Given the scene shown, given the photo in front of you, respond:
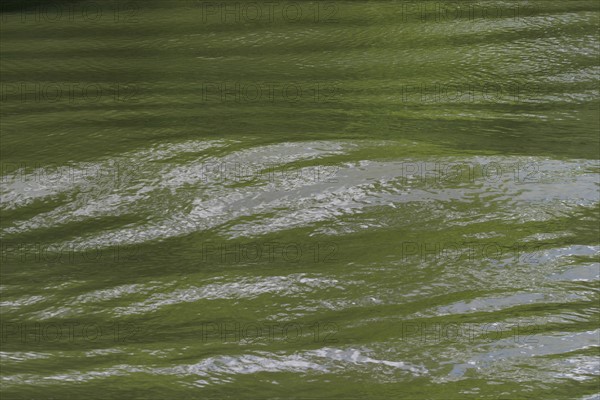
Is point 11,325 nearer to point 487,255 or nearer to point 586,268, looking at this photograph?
point 487,255

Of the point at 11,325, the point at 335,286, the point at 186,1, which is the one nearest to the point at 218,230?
the point at 335,286

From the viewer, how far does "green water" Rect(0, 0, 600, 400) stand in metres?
1.58

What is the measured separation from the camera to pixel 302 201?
2.02 m

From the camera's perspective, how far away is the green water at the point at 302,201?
5.18 ft

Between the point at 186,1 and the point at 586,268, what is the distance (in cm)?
183

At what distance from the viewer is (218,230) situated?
1.94 metres
